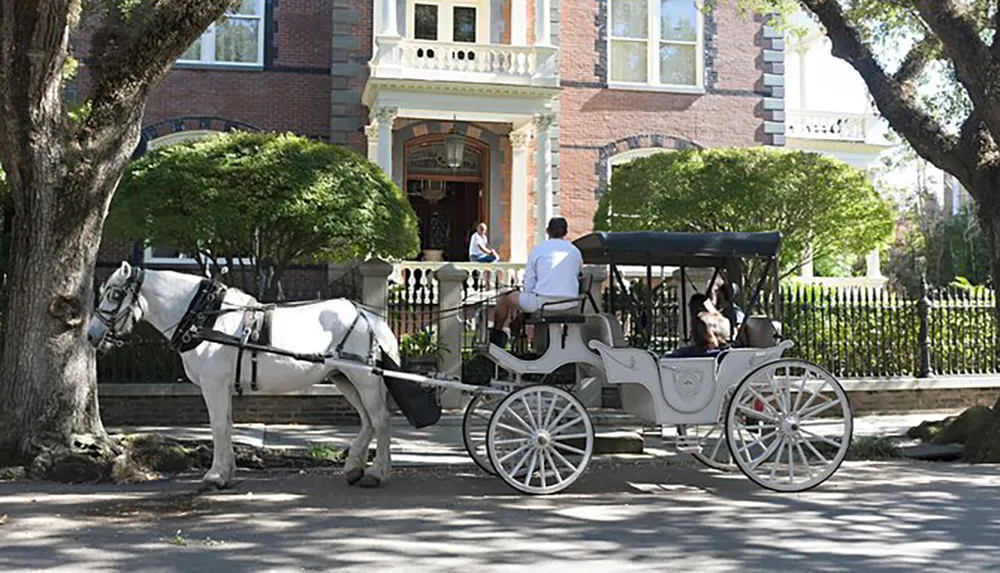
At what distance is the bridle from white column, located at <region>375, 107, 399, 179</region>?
11106 mm

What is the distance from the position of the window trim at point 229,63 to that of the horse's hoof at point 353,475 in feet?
46.8

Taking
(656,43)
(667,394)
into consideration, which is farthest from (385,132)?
(667,394)

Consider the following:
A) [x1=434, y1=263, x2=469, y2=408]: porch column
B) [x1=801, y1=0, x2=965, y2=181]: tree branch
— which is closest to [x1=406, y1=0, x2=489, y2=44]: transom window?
[x1=434, y1=263, x2=469, y2=408]: porch column

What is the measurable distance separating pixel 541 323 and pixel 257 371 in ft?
8.11

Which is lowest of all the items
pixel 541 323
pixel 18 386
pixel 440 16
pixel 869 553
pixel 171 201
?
pixel 869 553

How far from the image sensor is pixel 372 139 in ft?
66.5

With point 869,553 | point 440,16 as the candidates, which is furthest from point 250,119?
point 869,553

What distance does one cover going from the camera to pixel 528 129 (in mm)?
20469

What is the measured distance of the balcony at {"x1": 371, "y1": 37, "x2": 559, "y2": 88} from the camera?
746 inches

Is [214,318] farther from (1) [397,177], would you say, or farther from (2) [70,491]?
(1) [397,177]

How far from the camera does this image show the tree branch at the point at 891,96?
11281 millimetres

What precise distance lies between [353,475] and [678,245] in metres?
3.49

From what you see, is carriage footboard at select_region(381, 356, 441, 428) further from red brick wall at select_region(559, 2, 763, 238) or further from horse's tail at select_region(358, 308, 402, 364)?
red brick wall at select_region(559, 2, 763, 238)

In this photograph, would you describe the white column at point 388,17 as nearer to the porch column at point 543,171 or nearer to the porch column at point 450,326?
the porch column at point 543,171
